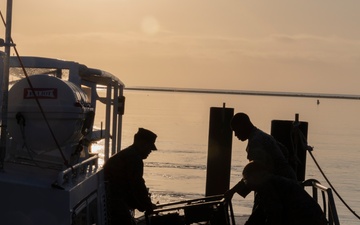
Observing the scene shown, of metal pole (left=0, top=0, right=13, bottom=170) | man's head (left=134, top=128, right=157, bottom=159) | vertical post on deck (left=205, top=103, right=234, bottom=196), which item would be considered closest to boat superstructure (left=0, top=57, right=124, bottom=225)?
metal pole (left=0, top=0, right=13, bottom=170)

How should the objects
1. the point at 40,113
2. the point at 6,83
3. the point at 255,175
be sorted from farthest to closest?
the point at 40,113 < the point at 255,175 < the point at 6,83

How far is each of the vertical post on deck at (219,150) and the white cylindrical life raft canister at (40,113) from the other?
7.75m

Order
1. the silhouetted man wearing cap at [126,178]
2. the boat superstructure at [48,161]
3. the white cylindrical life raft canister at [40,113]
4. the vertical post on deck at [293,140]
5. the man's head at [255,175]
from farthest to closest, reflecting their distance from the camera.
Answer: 1. the vertical post on deck at [293,140]
2. the silhouetted man wearing cap at [126,178]
3. the white cylindrical life raft canister at [40,113]
4. the man's head at [255,175]
5. the boat superstructure at [48,161]

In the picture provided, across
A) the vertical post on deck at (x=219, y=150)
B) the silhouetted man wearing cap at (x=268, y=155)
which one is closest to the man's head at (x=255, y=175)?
the silhouetted man wearing cap at (x=268, y=155)

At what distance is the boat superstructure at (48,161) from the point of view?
253 inches

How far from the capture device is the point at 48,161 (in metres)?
8.39

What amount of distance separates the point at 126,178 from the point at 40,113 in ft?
5.05

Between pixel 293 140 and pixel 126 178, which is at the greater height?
pixel 293 140

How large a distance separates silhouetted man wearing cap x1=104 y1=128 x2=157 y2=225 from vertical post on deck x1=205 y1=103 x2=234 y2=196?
6.60 m

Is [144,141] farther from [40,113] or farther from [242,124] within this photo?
[40,113]

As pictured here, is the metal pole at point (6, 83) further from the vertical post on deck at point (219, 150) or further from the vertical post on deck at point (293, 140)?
the vertical post on deck at point (219, 150)

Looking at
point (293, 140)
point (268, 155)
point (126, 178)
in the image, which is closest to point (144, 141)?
point (126, 178)

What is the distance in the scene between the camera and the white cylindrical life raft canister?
24.2ft

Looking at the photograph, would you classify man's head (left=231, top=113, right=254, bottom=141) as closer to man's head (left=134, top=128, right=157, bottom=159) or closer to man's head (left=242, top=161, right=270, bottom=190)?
man's head (left=134, top=128, right=157, bottom=159)
